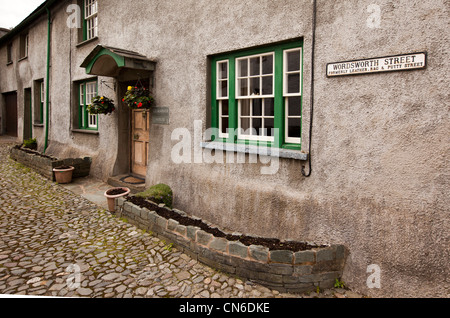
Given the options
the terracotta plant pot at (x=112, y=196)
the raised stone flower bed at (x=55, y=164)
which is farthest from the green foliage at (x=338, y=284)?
the raised stone flower bed at (x=55, y=164)

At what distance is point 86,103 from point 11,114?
40.9ft

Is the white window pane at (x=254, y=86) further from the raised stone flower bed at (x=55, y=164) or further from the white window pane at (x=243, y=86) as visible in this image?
the raised stone flower bed at (x=55, y=164)

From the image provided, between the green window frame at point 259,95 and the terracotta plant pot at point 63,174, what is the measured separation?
5464 millimetres

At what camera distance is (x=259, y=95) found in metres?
5.32

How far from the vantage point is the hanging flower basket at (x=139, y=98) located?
707 centimetres

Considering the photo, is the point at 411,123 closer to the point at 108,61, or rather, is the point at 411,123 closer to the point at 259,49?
the point at 259,49

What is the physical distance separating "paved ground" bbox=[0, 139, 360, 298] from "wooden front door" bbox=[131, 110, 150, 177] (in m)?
2.16

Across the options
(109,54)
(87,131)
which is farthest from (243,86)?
(87,131)

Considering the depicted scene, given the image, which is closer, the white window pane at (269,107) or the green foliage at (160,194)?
the white window pane at (269,107)

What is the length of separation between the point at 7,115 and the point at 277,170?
21.7 metres

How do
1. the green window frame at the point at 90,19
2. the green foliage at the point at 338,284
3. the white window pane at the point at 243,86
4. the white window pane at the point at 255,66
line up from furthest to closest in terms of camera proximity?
1. the green window frame at the point at 90,19
2. the white window pane at the point at 243,86
3. the white window pane at the point at 255,66
4. the green foliage at the point at 338,284

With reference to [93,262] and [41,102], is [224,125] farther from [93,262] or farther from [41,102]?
[41,102]
